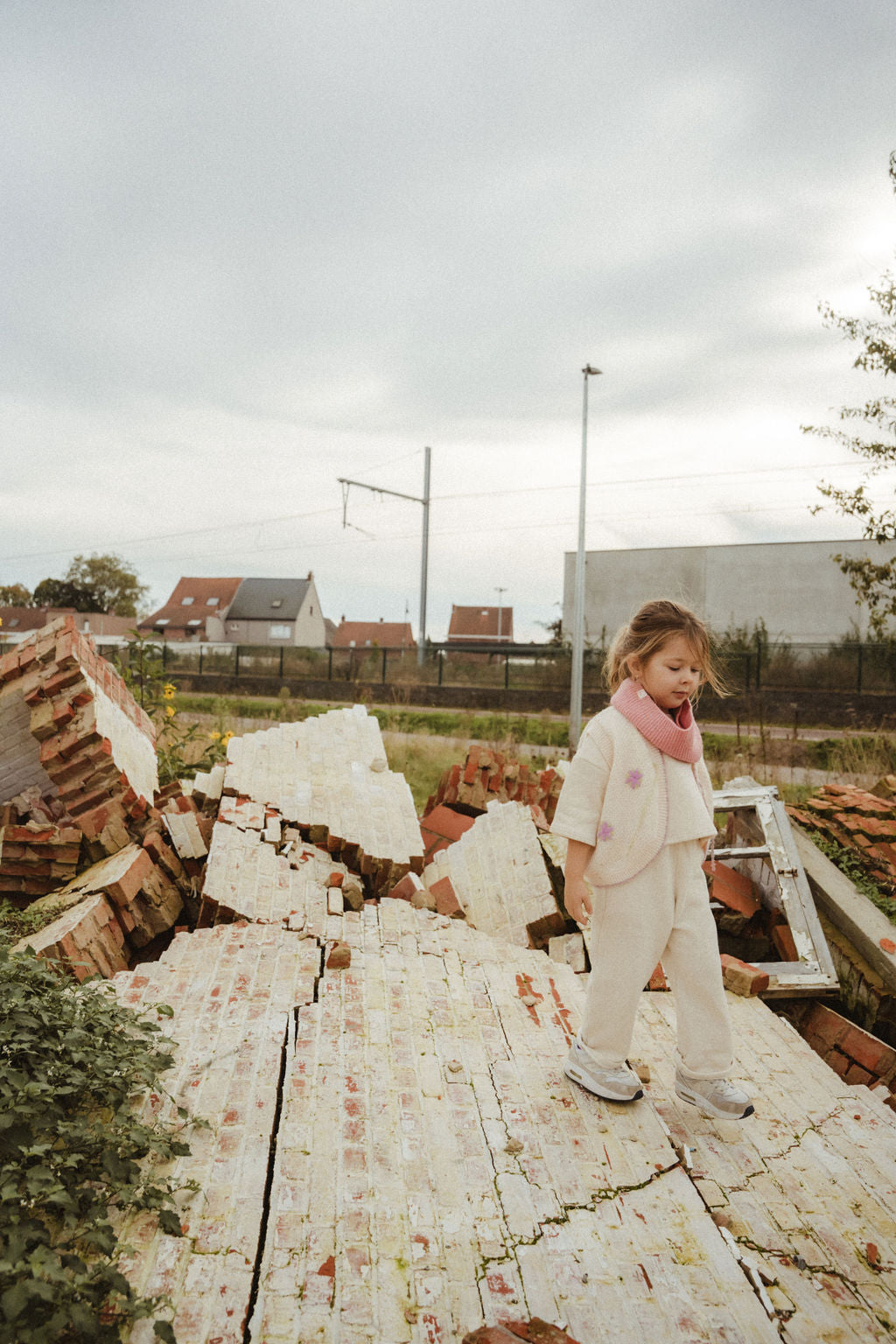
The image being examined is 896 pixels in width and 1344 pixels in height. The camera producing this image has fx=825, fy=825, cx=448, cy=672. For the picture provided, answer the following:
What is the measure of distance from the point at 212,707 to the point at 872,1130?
16.1m

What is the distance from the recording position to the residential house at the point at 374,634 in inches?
2251

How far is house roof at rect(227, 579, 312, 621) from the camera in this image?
5525 cm

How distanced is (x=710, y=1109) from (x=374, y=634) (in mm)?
56303

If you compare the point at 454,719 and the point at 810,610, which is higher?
the point at 810,610

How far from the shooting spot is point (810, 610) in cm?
2806

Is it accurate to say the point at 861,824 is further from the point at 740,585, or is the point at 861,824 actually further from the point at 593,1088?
the point at 740,585

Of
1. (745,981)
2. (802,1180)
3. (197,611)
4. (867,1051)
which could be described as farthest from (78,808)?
(197,611)

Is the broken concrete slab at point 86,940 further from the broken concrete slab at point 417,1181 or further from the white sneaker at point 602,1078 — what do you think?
the white sneaker at point 602,1078

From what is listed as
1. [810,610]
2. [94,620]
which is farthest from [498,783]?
[94,620]

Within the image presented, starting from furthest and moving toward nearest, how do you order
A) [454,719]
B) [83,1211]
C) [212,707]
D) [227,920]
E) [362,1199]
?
1. [212,707]
2. [454,719]
3. [227,920]
4. [362,1199]
5. [83,1211]

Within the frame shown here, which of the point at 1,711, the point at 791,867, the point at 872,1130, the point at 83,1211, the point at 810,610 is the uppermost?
the point at 810,610

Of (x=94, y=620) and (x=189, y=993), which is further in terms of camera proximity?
(x=94, y=620)

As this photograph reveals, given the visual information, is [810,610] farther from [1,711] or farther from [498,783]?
[1,711]

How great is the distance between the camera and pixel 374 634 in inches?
2299
